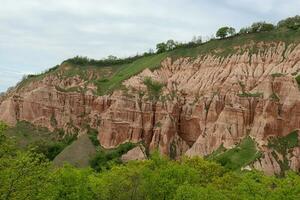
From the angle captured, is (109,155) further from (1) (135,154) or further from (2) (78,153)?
(2) (78,153)

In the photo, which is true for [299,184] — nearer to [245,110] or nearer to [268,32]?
[245,110]

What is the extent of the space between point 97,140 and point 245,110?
3630 centimetres

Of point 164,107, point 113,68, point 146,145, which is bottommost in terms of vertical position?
point 146,145

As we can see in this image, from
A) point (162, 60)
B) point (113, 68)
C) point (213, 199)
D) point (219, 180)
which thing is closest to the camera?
point (213, 199)

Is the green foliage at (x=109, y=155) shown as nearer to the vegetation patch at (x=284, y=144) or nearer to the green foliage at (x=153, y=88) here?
the green foliage at (x=153, y=88)

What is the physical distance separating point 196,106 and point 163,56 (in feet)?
91.5

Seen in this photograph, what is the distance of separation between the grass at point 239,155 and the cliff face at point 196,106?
1.34 meters

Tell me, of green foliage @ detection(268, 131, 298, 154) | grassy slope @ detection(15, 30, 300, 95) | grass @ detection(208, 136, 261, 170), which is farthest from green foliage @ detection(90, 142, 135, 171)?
green foliage @ detection(268, 131, 298, 154)

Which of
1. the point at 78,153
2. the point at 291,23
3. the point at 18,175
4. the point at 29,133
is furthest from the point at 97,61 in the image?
the point at 18,175

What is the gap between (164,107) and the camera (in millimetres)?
109312

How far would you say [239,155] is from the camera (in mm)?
86438

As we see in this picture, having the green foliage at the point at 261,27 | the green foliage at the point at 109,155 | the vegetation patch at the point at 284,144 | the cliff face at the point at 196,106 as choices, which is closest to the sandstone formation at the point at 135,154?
the green foliage at the point at 109,155

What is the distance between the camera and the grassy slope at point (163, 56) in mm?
110625

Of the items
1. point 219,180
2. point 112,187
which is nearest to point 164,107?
point 219,180
